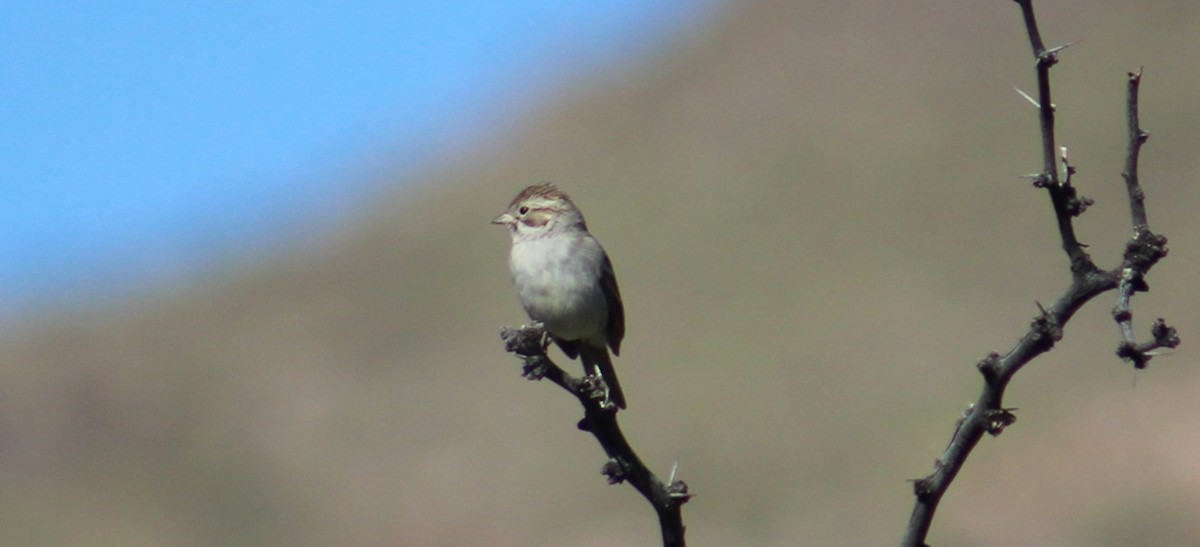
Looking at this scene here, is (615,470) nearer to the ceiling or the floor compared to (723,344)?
nearer to the floor

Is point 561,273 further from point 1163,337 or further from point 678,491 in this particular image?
point 1163,337

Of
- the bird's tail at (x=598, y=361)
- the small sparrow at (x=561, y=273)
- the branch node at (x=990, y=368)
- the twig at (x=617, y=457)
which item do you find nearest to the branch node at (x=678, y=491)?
the twig at (x=617, y=457)

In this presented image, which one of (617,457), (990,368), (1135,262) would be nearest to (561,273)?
(617,457)

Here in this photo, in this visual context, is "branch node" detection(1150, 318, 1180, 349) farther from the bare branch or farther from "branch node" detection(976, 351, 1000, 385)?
"branch node" detection(976, 351, 1000, 385)

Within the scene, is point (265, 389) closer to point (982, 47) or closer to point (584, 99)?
point (584, 99)

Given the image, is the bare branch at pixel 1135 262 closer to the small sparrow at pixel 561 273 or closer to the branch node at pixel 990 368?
the branch node at pixel 990 368

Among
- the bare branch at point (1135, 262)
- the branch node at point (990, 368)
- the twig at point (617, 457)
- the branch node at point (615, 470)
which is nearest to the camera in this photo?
the bare branch at point (1135, 262)

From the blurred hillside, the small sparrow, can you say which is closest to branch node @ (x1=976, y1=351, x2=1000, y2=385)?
the small sparrow
